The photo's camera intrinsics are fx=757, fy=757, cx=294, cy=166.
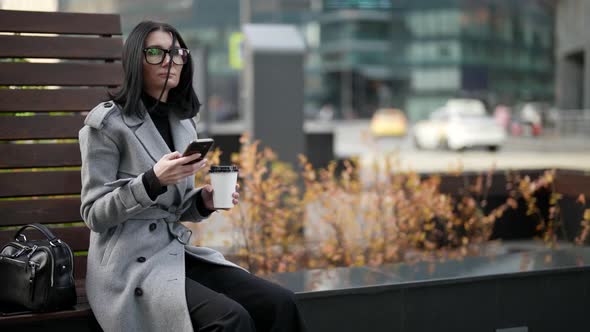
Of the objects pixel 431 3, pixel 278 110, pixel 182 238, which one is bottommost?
pixel 182 238

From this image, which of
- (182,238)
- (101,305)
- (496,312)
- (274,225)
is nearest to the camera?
(101,305)

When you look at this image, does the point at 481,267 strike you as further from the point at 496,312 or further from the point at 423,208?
the point at 423,208

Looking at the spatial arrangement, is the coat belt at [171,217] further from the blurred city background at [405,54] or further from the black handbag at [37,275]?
the blurred city background at [405,54]

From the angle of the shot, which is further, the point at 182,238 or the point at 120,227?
the point at 182,238

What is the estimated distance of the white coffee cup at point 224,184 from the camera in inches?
106

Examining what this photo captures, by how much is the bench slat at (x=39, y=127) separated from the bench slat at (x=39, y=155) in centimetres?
6

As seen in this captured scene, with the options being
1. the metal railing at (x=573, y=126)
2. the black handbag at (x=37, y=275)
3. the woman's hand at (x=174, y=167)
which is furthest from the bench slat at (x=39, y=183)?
the metal railing at (x=573, y=126)

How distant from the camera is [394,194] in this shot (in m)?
5.66

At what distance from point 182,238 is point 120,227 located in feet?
0.92

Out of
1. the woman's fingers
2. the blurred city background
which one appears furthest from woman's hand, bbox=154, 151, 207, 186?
the blurred city background

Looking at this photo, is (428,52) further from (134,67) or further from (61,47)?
(134,67)

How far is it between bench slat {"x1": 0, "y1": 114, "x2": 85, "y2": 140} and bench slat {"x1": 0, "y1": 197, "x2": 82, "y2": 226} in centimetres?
32

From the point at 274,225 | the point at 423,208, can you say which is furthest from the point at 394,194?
the point at 274,225

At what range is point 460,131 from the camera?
25.7 meters
